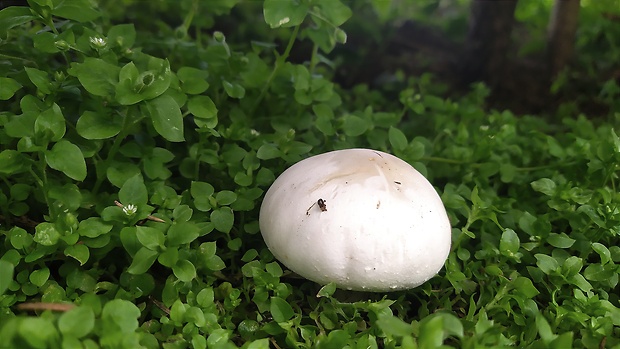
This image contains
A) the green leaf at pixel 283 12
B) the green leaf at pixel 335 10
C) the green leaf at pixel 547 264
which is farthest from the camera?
the green leaf at pixel 335 10

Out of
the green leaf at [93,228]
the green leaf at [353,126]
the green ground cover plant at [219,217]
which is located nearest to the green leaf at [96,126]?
the green ground cover plant at [219,217]

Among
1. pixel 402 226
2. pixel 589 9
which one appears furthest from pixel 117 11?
pixel 589 9

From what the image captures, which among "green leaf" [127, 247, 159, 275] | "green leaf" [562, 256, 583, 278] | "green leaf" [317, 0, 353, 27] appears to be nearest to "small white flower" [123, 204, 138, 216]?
"green leaf" [127, 247, 159, 275]

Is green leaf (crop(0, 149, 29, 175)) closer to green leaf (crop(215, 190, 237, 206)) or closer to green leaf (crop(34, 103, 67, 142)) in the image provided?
green leaf (crop(34, 103, 67, 142))

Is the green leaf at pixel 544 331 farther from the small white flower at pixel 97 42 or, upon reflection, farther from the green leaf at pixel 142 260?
the small white flower at pixel 97 42

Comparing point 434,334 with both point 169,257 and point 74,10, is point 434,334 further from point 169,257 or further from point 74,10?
point 74,10

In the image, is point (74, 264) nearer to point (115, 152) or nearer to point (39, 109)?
point (115, 152)

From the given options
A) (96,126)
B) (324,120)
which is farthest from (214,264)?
(324,120)
